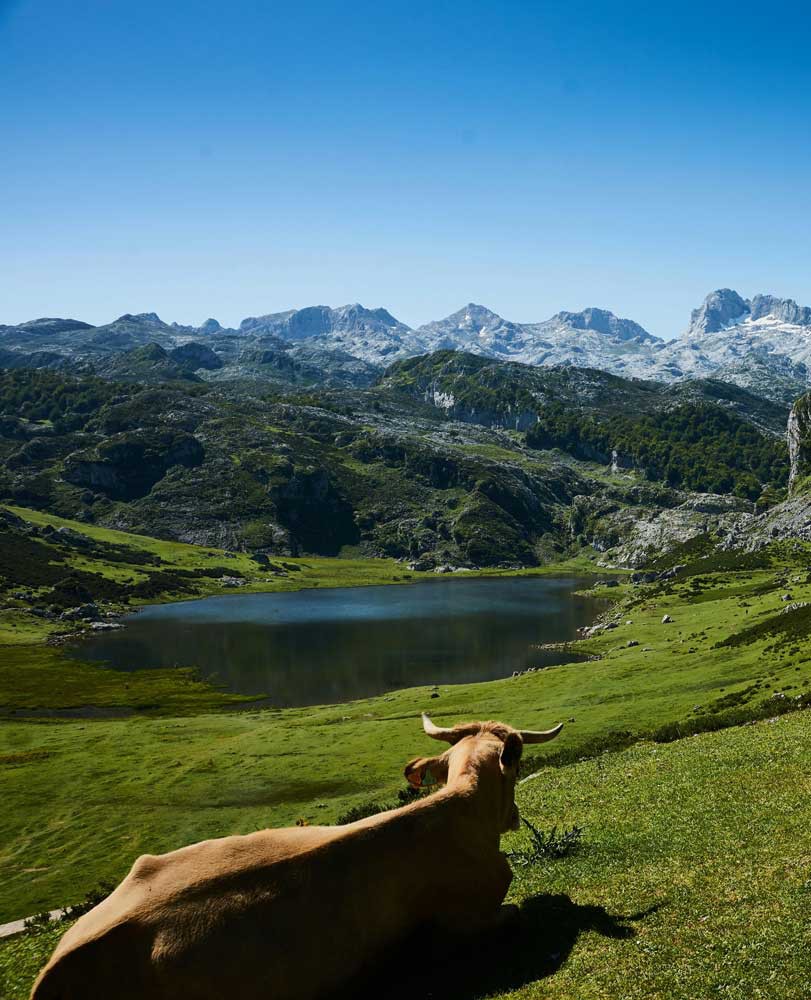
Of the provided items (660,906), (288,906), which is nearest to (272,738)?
(660,906)

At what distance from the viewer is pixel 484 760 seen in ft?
40.4

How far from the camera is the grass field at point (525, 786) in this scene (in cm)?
1545

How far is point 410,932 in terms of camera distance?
10383 millimetres

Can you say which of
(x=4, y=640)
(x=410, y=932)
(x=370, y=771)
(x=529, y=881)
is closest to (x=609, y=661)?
(x=370, y=771)

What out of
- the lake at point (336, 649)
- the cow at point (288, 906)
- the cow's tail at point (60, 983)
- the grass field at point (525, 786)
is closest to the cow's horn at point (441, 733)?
the cow at point (288, 906)

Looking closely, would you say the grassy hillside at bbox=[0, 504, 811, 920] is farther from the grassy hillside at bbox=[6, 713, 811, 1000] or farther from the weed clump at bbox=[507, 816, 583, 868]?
the weed clump at bbox=[507, 816, 583, 868]

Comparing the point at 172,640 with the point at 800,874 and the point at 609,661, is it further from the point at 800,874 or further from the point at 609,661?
the point at 800,874

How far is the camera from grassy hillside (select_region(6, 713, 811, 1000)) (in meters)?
10.2

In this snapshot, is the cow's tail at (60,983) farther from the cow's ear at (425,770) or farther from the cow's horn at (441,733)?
the cow's horn at (441,733)

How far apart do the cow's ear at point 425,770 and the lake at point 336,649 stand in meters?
99.9

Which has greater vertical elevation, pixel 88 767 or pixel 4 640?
pixel 88 767

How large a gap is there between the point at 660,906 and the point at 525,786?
2103cm

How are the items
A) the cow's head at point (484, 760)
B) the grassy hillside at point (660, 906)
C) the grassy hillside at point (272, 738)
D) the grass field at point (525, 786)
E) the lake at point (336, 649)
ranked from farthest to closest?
the lake at point (336, 649)
the grassy hillside at point (272, 738)
the grass field at point (525, 786)
the cow's head at point (484, 760)
the grassy hillside at point (660, 906)

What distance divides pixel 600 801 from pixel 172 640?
6179 inches
